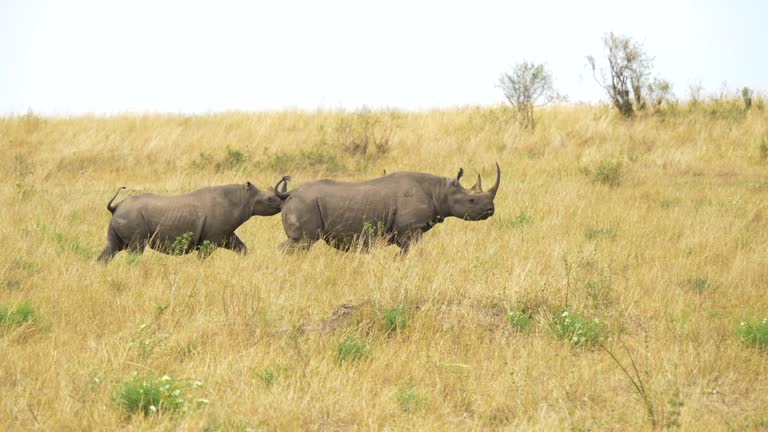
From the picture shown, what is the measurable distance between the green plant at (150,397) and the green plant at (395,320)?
1918mm

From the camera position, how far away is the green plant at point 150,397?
202 inches

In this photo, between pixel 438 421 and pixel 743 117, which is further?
pixel 743 117

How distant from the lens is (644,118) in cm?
2191

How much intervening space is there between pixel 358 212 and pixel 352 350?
3681 millimetres

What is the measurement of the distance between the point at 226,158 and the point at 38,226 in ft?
27.4

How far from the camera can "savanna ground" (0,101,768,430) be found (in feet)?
17.2

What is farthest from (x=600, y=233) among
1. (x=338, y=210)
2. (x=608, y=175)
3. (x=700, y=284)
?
(x=608, y=175)

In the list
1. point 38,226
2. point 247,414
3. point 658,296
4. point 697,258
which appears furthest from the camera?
point 38,226

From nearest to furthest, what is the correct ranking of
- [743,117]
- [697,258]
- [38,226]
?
[697,258] → [38,226] → [743,117]

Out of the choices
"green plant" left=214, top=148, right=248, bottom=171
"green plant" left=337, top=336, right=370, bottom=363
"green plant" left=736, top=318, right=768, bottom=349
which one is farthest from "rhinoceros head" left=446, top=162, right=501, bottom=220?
"green plant" left=214, top=148, right=248, bottom=171

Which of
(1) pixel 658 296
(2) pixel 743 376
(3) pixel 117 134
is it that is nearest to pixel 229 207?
(1) pixel 658 296

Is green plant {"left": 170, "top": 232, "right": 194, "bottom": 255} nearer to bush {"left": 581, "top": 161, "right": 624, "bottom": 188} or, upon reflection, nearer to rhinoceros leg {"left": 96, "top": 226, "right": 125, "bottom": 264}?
rhinoceros leg {"left": 96, "top": 226, "right": 125, "bottom": 264}

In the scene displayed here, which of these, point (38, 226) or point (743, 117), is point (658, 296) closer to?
point (38, 226)

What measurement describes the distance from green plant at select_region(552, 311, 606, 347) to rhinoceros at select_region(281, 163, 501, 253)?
10.0ft
